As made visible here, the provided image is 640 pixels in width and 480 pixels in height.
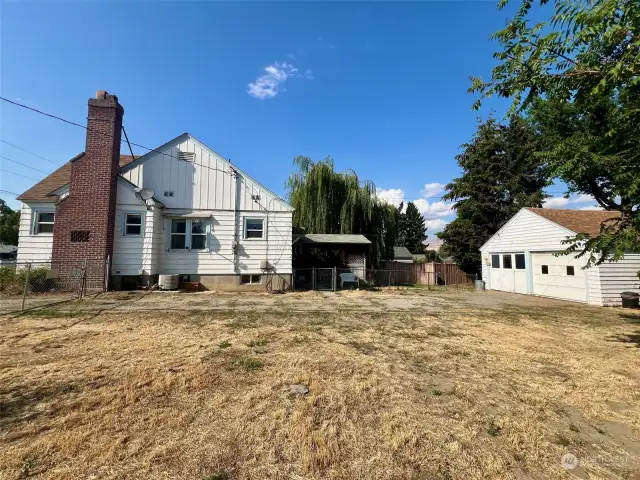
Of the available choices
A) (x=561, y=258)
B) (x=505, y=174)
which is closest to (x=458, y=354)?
(x=561, y=258)

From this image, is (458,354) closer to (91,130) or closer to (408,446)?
(408,446)

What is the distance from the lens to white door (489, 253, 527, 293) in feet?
49.5

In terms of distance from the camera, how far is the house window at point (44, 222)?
11.9m

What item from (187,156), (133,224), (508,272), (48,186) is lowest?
(508,272)

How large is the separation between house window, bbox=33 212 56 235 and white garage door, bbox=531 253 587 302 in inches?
820

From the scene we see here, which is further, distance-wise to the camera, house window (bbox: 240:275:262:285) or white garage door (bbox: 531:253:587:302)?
house window (bbox: 240:275:262:285)

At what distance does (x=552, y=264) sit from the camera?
43.7ft

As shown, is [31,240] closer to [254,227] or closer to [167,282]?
[167,282]

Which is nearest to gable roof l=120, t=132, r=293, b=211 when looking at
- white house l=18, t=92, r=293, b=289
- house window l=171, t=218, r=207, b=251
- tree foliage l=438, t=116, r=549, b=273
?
white house l=18, t=92, r=293, b=289

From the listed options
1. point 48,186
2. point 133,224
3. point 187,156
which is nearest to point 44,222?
point 48,186

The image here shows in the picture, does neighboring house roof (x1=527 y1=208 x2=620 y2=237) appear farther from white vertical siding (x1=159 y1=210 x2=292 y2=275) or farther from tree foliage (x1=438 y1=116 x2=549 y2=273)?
white vertical siding (x1=159 y1=210 x2=292 y2=275)

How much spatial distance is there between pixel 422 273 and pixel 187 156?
16940 mm

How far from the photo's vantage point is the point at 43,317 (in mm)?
6836

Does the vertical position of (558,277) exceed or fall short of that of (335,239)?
it falls short
